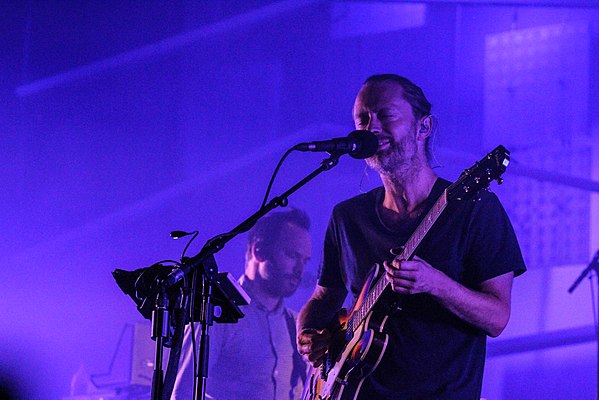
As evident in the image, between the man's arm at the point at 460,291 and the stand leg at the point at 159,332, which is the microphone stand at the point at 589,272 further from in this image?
the stand leg at the point at 159,332

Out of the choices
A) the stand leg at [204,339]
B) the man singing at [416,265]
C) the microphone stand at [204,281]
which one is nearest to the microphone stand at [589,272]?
the man singing at [416,265]

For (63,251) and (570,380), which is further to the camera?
(63,251)

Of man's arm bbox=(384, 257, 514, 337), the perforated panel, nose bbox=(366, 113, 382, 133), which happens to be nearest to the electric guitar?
man's arm bbox=(384, 257, 514, 337)

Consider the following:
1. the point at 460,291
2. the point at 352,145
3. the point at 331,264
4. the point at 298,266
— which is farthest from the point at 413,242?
the point at 298,266

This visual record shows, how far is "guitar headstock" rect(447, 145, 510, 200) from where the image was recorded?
7.84ft

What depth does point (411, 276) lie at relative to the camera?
89.4 inches

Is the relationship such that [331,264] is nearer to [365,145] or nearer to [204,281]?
[365,145]

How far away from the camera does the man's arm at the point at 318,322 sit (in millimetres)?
2885

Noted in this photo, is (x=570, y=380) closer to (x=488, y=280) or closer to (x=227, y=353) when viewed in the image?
(x=227, y=353)

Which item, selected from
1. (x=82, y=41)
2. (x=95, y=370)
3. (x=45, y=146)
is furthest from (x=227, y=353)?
(x=82, y=41)

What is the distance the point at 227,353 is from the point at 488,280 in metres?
2.45

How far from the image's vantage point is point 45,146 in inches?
221

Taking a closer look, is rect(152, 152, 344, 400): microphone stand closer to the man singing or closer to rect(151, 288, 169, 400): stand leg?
rect(151, 288, 169, 400): stand leg

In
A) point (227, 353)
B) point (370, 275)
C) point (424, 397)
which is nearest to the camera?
point (424, 397)
